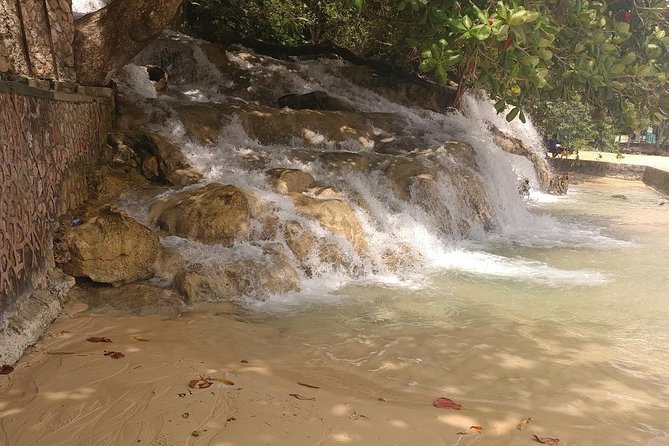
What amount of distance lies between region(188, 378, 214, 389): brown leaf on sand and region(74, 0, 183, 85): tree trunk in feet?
15.8

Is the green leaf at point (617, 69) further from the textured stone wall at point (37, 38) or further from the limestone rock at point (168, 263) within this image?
the textured stone wall at point (37, 38)

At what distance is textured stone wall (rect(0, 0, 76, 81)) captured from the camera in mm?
5074

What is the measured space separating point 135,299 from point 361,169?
444 centimetres

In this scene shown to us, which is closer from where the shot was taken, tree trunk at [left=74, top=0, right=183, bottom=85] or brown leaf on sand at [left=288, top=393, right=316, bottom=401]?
brown leaf on sand at [left=288, top=393, right=316, bottom=401]

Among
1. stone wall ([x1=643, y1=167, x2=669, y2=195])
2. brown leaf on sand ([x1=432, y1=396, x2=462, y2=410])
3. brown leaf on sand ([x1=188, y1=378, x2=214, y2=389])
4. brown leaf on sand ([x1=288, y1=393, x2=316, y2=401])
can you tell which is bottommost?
stone wall ([x1=643, y1=167, x2=669, y2=195])

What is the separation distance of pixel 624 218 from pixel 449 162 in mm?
4510

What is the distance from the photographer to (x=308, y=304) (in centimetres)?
547

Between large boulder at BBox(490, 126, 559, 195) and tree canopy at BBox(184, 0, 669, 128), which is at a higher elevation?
tree canopy at BBox(184, 0, 669, 128)

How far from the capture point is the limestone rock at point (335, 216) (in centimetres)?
681

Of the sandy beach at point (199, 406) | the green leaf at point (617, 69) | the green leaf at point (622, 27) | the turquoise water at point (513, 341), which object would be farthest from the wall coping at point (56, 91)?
the green leaf at point (622, 27)

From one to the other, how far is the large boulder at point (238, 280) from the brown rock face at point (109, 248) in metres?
0.43

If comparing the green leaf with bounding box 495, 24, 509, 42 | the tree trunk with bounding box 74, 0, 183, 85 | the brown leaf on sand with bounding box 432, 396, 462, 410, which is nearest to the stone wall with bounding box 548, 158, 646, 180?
the green leaf with bounding box 495, 24, 509, 42

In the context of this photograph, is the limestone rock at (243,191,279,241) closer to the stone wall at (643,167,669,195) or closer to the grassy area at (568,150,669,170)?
the stone wall at (643,167,669,195)

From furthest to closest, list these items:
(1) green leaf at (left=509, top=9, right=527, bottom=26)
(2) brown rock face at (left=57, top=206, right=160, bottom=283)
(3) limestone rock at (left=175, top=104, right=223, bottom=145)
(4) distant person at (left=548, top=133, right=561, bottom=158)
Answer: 1. (4) distant person at (left=548, top=133, right=561, bottom=158)
2. (3) limestone rock at (left=175, top=104, right=223, bottom=145)
3. (1) green leaf at (left=509, top=9, right=527, bottom=26)
4. (2) brown rock face at (left=57, top=206, right=160, bottom=283)
